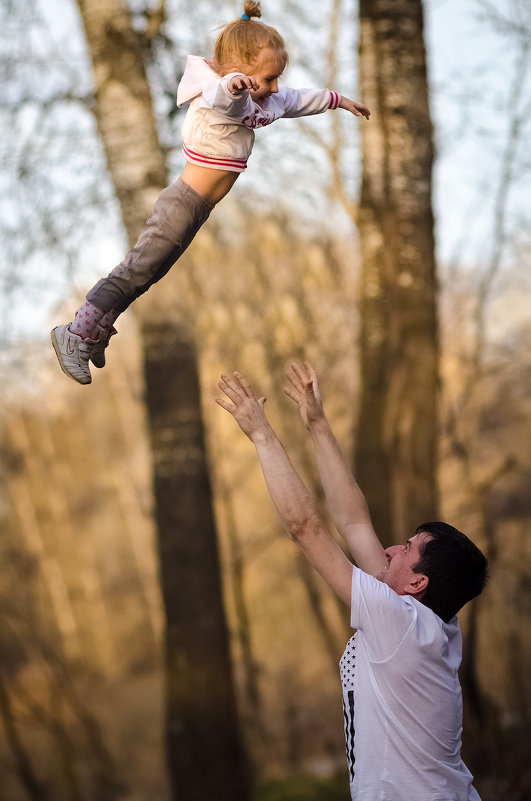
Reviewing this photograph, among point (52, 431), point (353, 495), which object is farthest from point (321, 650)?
point (353, 495)

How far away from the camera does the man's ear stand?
→ 8.11ft

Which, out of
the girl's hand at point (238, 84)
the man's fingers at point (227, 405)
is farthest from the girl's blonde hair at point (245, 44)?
the man's fingers at point (227, 405)

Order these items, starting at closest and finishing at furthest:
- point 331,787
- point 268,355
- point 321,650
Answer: point 331,787 < point 268,355 < point 321,650

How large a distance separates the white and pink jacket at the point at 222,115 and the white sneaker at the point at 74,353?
63cm

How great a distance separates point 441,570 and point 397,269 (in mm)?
3223

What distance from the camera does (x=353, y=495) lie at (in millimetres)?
2809

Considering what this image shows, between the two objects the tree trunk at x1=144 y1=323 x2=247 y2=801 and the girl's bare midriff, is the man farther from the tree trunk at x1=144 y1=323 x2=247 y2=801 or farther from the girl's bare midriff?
the tree trunk at x1=144 y1=323 x2=247 y2=801

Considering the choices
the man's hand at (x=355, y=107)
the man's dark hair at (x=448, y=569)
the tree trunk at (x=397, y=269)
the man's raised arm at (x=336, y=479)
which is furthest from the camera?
the tree trunk at (x=397, y=269)

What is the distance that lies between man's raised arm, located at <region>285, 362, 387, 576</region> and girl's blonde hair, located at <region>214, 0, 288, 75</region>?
88cm

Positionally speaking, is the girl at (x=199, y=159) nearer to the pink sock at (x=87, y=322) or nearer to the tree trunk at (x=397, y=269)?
the pink sock at (x=87, y=322)

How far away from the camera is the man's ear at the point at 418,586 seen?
97.3 inches

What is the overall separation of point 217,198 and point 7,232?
15.9 feet

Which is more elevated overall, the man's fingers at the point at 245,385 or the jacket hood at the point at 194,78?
the jacket hood at the point at 194,78

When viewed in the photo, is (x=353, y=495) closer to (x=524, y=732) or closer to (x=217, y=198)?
(x=217, y=198)
